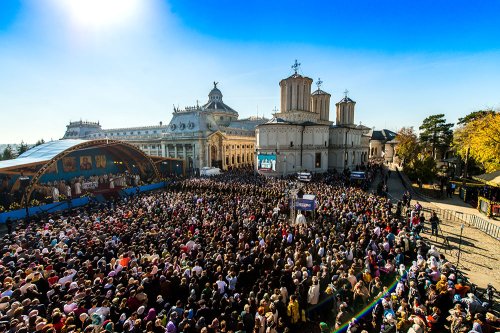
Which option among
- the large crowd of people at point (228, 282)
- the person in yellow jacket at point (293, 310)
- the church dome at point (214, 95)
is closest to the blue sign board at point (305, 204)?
the large crowd of people at point (228, 282)

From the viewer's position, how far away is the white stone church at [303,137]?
38312 mm

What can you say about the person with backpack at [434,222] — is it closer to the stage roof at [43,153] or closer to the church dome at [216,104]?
the stage roof at [43,153]

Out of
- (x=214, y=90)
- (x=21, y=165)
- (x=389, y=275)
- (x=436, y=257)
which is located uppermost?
(x=214, y=90)

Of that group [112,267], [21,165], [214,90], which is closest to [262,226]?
[112,267]

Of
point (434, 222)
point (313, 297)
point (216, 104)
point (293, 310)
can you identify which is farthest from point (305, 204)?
point (216, 104)

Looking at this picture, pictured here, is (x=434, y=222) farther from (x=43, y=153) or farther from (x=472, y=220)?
(x=43, y=153)

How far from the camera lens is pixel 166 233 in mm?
12172

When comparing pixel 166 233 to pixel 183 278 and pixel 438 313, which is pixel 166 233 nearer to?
pixel 183 278

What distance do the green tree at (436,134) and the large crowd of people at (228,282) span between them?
4194 centimetres

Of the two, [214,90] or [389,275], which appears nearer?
[389,275]

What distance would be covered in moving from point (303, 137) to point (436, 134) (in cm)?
2671

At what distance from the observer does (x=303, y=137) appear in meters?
40.2

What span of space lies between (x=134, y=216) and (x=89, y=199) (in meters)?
10.4

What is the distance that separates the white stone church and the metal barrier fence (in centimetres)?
2099
